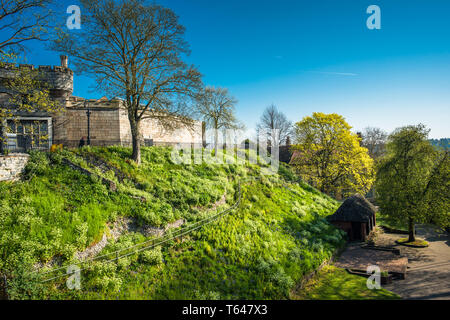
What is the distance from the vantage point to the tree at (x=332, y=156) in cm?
2816

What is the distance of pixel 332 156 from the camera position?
29016 millimetres

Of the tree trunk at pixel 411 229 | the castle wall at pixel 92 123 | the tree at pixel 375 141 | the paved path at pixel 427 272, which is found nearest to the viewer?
the paved path at pixel 427 272

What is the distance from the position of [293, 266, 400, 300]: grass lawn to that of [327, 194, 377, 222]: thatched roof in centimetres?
780

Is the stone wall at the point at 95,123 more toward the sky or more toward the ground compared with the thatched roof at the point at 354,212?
more toward the sky

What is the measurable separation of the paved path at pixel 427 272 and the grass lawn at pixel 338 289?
1.24 m

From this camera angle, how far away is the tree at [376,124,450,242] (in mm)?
18359

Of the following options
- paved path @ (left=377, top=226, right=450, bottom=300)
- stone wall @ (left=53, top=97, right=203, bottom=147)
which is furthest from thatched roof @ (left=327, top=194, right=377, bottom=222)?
stone wall @ (left=53, top=97, right=203, bottom=147)

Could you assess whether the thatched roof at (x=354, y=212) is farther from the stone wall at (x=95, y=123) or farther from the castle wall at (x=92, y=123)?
the castle wall at (x=92, y=123)

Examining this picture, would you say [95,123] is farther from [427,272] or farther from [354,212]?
[427,272]

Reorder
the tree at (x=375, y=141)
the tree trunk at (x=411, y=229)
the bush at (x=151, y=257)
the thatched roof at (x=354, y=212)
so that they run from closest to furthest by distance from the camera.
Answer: the bush at (x=151, y=257) → the tree trunk at (x=411, y=229) → the thatched roof at (x=354, y=212) → the tree at (x=375, y=141)

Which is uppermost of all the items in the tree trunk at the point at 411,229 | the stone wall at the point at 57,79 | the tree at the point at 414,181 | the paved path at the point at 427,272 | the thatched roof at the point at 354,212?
the stone wall at the point at 57,79

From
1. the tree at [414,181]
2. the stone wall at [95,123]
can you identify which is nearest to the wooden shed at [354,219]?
the tree at [414,181]

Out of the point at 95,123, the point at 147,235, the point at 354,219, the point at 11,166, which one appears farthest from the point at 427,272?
the point at 95,123

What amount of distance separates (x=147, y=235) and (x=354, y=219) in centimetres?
1814
